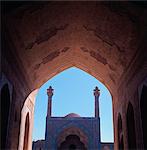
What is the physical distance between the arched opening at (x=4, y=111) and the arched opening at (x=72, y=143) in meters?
Result: 18.2

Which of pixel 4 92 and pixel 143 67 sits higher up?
pixel 143 67

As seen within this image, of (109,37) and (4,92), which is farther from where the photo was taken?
(109,37)

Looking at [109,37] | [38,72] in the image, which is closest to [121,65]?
[109,37]

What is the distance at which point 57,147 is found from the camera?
22.8 metres

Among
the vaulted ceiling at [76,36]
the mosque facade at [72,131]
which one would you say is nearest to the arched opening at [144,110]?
the vaulted ceiling at [76,36]

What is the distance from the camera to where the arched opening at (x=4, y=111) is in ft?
20.4

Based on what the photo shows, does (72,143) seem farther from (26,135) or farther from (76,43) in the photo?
(76,43)

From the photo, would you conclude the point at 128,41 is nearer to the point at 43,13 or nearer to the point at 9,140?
the point at 43,13

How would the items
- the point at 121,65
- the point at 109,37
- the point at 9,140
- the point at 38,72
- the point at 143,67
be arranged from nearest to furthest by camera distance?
the point at 143,67 → the point at 9,140 → the point at 109,37 → the point at 121,65 → the point at 38,72

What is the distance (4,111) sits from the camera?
6.36m

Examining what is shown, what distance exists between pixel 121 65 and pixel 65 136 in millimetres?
16455

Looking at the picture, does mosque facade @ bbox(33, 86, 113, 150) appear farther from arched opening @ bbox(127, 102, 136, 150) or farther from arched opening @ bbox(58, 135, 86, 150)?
arched opening @ bbox(127, 102, 136, 150)

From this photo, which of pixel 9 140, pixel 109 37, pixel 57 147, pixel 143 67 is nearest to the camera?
pixel 143 67

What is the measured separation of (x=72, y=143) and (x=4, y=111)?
18490 millimetres
